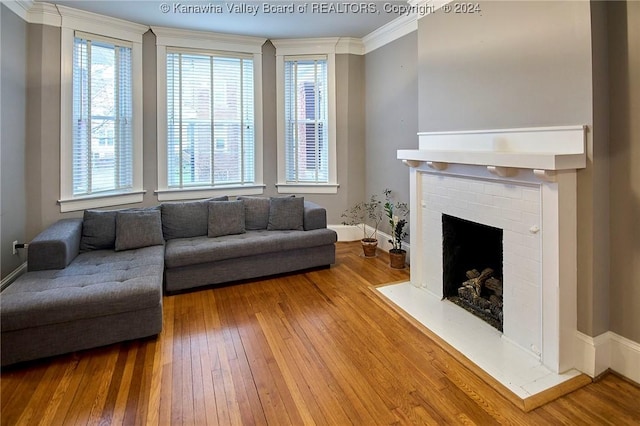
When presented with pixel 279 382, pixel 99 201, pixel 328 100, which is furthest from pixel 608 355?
pixel 99 201

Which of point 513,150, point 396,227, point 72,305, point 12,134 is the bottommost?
point 72,305

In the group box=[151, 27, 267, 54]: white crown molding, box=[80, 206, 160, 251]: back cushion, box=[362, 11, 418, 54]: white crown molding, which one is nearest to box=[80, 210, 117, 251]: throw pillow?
box=[80, 206, 160, 251]: back cushion

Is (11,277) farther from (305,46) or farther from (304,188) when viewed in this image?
(305,46)

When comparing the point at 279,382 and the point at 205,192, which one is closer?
the point at 279,382

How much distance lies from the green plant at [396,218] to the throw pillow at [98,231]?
3028mm

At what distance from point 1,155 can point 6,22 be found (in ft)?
3.89

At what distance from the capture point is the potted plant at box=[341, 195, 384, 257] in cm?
503

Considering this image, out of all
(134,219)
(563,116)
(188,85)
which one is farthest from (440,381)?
(188,85)

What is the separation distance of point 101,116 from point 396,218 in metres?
3.63

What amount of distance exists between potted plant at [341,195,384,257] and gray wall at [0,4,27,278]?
373cm

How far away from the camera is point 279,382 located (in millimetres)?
2184

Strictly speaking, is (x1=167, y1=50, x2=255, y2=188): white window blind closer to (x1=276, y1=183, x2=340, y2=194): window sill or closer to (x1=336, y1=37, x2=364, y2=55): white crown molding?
(x1=276, y1=183, x2=340, y2=194): window sill

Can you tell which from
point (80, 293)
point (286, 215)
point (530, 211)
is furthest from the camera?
point (286, 215)

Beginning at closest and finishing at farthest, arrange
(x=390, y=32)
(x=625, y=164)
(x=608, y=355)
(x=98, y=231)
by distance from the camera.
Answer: (x=625, y=164) < (x=608, y=355) < (x=98, y=231) < (x=390, y=32)
